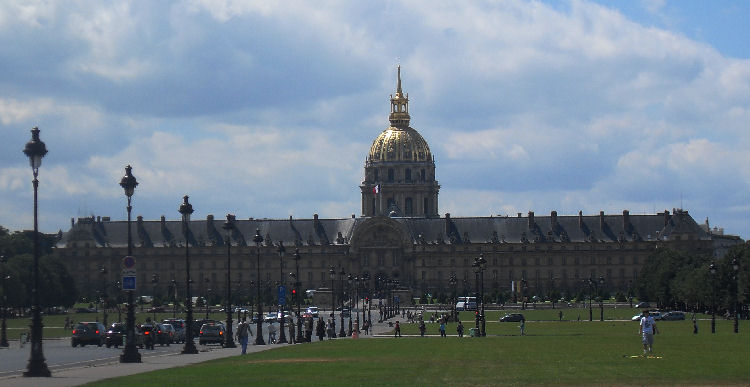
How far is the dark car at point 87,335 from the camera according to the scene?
6612cm

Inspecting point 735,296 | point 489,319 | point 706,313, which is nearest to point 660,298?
point 706,313

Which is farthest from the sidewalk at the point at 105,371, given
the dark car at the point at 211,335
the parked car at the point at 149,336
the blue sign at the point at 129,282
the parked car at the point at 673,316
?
the parked car at the point at 673,316

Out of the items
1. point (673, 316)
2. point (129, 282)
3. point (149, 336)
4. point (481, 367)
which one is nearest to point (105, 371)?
point (129, 282)

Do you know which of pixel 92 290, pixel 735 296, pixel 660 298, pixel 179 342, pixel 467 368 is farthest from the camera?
pixel 92 290

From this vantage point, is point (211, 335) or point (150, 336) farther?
point (211, 335)

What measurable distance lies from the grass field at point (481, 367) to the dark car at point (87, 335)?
53.9ft

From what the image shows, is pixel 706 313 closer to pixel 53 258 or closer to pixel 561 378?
pixel 53 258

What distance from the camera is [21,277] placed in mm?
129250

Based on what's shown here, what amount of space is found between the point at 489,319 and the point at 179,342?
162 feet

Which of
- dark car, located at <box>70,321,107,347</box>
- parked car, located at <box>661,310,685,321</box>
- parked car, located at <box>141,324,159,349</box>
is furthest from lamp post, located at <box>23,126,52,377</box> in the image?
parked car, located at <box>661,310,685,321</box>

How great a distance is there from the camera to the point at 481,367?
125ft

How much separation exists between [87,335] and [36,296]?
2924cm

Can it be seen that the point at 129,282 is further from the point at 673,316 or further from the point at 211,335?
the point at 673,316

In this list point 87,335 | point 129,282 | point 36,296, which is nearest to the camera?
point 36,296
